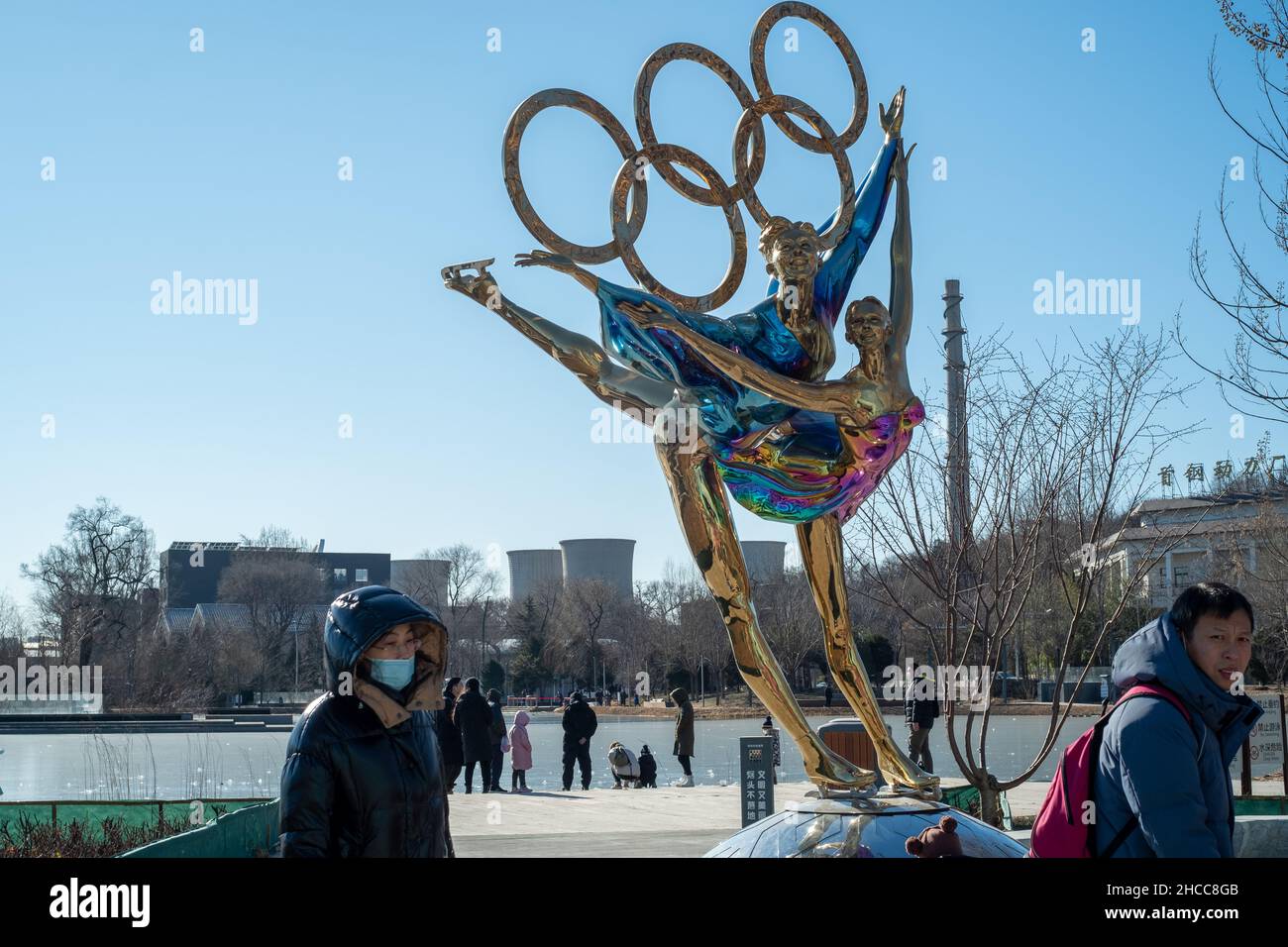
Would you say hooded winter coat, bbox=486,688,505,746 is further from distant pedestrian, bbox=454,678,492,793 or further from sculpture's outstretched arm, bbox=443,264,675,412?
sculpture's outstretched arm, bbox=443,264,675,412

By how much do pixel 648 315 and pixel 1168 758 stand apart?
3744mm

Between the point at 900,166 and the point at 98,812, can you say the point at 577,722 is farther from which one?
the point at 900,166

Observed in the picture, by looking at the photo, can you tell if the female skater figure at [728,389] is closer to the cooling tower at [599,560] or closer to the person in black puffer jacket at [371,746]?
the person in black puffer jacket at [371,746]

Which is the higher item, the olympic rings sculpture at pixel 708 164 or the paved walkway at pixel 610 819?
the olympic rings sculpture at pixel 708 164

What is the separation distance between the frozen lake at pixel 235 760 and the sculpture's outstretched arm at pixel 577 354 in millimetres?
9384

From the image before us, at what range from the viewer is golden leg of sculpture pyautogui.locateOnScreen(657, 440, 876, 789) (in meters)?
6.54

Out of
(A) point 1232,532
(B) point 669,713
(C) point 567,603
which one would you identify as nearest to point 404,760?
(A) point 1232,532

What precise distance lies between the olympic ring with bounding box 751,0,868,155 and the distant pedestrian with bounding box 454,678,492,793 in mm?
11374

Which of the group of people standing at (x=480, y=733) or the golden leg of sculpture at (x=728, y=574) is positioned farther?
the group of people standing at (x=480, y=733)

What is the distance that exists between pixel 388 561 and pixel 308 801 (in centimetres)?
7844

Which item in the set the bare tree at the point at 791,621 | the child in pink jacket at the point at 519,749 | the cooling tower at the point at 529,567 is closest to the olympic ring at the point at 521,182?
the child in pink jacket at the point at 519,749

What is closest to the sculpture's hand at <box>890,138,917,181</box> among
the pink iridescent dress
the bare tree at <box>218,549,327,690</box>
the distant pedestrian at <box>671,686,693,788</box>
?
the pink iridescent dress

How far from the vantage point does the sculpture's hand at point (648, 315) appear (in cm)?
652
